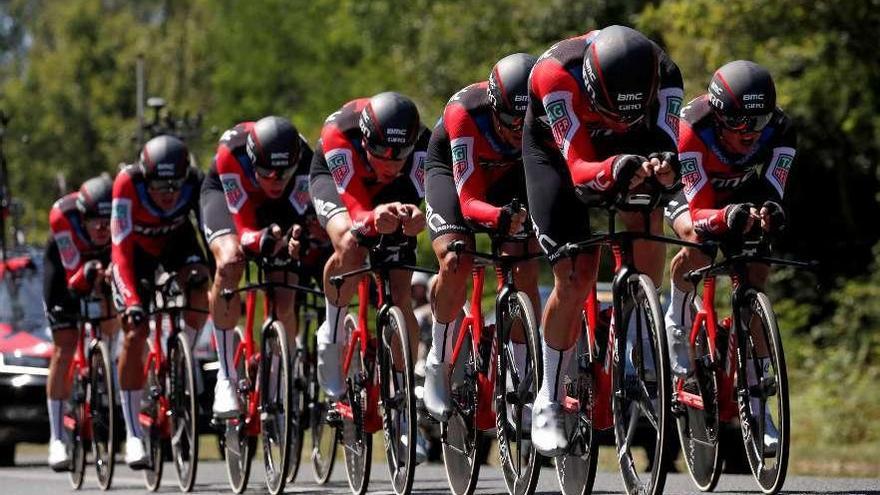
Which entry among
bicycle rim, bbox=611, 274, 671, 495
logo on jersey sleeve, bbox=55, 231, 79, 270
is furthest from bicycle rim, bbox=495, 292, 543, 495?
logo on jersey sleeve, bbox=55, 231, 79, 270

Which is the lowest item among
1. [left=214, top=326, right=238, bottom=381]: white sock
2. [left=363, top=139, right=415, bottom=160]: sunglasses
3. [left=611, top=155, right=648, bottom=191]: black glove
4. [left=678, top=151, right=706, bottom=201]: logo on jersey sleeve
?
[left=214, top=326, right=238, bottom=381]: white sock

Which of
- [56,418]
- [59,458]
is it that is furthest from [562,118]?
[56,418]

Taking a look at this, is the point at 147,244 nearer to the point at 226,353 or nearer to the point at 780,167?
the point at 226,353

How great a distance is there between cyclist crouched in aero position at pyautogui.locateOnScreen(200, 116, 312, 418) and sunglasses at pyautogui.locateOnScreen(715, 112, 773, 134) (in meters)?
3.19

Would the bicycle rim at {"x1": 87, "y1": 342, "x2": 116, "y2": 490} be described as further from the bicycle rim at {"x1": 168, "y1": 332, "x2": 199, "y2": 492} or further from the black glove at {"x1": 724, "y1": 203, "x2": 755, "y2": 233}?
the black glove at {"x1": 724, "y1": 203, "x2": 755, "y2": 233}

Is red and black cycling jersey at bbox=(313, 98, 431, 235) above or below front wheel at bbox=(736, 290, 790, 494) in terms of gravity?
above

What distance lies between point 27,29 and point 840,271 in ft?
190

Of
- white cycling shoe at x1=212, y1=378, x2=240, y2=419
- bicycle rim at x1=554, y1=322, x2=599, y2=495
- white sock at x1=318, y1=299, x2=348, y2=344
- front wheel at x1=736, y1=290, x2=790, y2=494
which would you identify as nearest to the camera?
bicycle rim at x1=554, y1=322, x2=599, y2=495

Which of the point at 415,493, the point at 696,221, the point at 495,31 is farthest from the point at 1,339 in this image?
the point at 495,31

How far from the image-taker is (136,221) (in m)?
13.7

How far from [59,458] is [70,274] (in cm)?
138

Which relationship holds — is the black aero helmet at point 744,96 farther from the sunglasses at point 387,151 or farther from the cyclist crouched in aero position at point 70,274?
the cyclist crouched in aero position at point 70,274

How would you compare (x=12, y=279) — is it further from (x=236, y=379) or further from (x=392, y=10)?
(x=392, y=10)

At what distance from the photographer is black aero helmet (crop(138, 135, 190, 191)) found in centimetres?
1350
